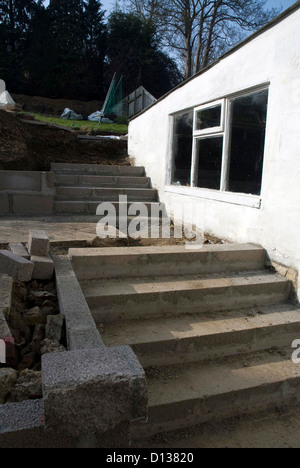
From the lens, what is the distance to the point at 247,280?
4094 mm

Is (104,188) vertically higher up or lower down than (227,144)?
lower down

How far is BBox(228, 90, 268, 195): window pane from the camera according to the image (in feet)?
14.8

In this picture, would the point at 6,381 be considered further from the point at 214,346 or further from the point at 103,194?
the point at 103,194

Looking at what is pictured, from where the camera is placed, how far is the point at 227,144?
5188mm

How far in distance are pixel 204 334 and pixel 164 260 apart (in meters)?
1.11

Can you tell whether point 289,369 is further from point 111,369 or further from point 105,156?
point 105,156

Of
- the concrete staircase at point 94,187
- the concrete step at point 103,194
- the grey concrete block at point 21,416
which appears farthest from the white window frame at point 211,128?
the grey concrete block at point 21,416

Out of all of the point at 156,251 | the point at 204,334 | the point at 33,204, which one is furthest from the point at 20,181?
the point at 204,334

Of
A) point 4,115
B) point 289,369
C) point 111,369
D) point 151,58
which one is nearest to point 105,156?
point 4,115

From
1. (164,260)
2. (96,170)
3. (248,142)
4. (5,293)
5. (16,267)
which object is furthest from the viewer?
(96,170)

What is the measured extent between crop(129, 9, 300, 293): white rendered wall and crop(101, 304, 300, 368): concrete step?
2.59ft

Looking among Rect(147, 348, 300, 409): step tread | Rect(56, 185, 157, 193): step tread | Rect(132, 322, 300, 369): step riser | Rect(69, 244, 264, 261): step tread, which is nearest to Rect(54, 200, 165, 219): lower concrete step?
Rect(56, 185, 157, 193): step tread

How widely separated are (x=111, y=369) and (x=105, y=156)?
9050mm

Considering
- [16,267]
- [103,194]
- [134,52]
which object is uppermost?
[134,52]
